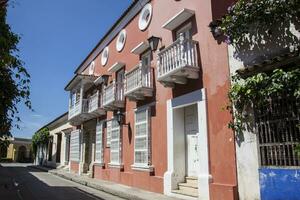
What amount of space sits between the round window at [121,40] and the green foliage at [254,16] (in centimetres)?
812

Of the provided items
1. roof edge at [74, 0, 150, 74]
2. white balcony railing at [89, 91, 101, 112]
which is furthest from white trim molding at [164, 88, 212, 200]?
white balcony railing at [89, 91, 101, 112]

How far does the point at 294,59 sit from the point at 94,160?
14.3 m

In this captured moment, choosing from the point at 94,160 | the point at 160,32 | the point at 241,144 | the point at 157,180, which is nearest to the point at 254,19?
the point at 241,144

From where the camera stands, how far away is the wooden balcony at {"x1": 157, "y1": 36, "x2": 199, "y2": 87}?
32.9 feet

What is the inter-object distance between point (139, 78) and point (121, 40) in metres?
4.58

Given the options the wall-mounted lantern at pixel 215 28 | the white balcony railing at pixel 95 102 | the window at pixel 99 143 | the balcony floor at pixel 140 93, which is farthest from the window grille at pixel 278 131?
the white balcony railing at pixel 95 102

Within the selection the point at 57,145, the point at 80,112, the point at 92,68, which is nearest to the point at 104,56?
the point at 92,68

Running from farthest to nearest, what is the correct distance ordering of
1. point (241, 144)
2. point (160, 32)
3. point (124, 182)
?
point (124, 182)
point (160, 32)
point (241, 144)

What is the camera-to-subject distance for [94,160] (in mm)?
19203

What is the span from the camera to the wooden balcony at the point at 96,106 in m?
17.9

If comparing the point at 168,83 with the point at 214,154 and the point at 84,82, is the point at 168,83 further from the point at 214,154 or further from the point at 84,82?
the point at 84,82

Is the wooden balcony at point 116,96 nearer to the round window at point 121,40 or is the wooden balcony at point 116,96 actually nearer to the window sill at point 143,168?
the round window at point 121,40

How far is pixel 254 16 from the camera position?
308 inches

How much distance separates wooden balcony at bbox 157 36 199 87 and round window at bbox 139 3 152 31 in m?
3.53
